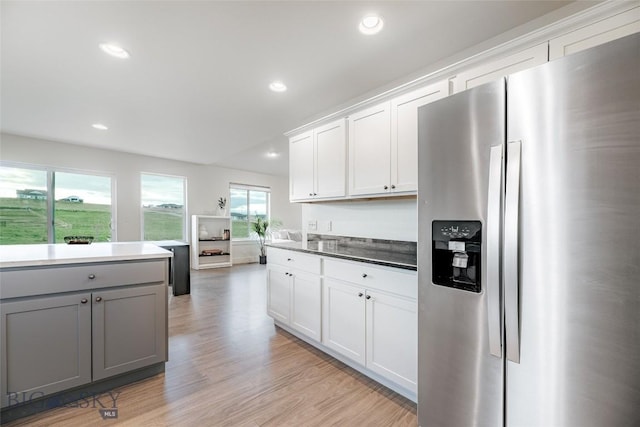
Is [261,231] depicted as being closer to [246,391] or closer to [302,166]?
[302,166]

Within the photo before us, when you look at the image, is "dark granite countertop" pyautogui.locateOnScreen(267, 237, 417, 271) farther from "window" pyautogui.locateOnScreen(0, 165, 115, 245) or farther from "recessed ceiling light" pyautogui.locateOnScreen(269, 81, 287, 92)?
"window" pyautogui.locateOnScreen(0, 165, 115, 245)

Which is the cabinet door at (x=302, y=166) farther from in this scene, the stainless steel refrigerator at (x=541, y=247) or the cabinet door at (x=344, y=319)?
the stainless steel refrigerator at (x=541, y=247)

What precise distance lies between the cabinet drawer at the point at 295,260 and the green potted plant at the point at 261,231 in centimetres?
468

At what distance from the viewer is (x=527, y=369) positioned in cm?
103

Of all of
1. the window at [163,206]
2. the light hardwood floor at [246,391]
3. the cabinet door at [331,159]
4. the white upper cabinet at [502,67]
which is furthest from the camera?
the window at [163,206]

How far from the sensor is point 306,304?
2.60 metres

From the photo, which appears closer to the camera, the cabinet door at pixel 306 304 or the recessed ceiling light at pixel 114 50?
the recessed ceiling light at pixel 114 50

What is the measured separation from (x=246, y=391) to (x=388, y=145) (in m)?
2.16

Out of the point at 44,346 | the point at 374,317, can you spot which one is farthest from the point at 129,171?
the point at 374,317

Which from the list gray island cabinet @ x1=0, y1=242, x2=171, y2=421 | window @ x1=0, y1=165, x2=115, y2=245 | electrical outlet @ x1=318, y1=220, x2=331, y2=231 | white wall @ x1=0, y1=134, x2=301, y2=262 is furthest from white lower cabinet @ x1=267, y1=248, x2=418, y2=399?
window @ x1=0, y1=165, x2=115, y2=245

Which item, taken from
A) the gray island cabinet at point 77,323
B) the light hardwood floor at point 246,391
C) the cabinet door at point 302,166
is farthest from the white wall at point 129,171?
the cabinet door at point 302,166

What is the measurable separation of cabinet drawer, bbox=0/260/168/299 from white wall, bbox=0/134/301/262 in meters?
4.55

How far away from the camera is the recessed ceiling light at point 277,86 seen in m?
2.76

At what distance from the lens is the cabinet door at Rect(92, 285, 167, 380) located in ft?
6.16
